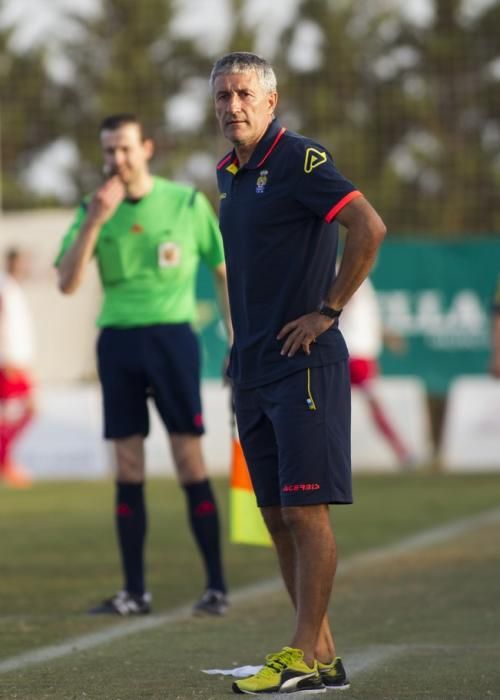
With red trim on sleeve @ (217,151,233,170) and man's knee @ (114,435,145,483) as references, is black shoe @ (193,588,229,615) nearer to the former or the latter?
man's knee @ (114,435,145,483)

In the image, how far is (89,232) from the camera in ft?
27.1

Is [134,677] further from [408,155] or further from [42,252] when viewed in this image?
[408,155]

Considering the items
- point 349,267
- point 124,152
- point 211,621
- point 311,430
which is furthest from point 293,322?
point 124,152

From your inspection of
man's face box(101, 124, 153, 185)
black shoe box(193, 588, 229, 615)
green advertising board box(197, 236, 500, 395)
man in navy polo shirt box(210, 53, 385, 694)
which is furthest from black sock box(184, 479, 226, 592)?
green advertising board box(197, 236, 500, 395)

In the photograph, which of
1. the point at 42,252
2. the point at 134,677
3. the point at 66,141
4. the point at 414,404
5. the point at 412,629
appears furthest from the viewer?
the point at 66,141

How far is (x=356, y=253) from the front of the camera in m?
5.89

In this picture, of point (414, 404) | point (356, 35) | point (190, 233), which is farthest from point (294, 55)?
point (190, 233)

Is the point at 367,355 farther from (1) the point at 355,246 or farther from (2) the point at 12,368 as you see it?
(1) the point at 355,246

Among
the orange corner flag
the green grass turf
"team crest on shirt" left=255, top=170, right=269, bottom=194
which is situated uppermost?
"team crest on shirt" left=255, top=170, right=269, bottom=194

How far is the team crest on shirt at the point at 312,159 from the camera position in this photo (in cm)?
593

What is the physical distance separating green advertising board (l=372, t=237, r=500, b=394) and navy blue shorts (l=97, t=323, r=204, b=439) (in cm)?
1314

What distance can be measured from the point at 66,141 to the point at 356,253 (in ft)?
81.6

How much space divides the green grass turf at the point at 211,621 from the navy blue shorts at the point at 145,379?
36.2 inches

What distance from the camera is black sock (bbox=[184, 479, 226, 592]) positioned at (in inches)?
334
